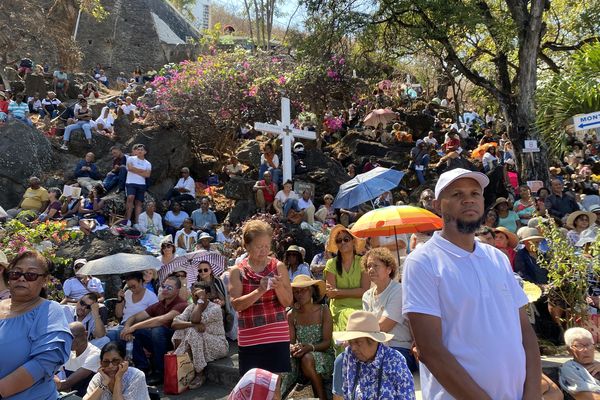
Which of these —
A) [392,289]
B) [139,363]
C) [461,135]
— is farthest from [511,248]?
[461,135]

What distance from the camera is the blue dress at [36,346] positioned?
10.4 ft

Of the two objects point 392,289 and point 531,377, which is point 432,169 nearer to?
point 392,289

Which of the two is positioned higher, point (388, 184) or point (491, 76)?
point (491, 76)

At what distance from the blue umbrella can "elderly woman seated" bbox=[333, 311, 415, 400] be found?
19.7 ft

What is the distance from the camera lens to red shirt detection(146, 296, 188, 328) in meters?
7.57

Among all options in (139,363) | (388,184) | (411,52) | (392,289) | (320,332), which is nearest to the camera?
(392,289)

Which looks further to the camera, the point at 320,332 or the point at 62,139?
the point at 62,139

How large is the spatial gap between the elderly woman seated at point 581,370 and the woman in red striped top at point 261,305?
234 centimetres

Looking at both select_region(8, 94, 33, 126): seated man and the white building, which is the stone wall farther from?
the white building

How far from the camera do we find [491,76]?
23812 millimetres

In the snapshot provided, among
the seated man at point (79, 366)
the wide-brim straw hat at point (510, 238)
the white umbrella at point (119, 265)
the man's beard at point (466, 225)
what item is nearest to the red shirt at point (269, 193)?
the white umbrella at point (119, 265)

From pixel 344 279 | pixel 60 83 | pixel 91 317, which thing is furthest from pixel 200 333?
pixel 60 83

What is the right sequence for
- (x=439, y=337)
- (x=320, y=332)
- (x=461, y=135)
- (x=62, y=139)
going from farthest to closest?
1. (x=461, y=135)
2. (x=62, y=139)
3. (x=320, y=332)
4. (x=439, y=337)

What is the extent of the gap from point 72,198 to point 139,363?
24.2 ft
